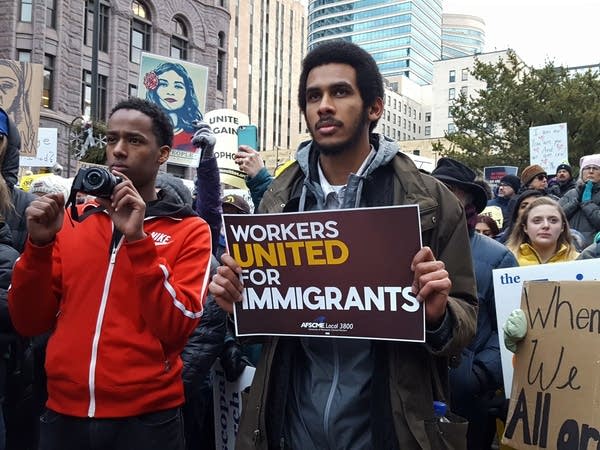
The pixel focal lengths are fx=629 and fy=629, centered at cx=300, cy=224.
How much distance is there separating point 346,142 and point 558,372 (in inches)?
47.7

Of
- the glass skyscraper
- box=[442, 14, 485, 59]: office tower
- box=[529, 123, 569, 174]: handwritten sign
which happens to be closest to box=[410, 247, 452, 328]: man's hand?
box=[529, 123, 569, 174]: handwritten sign

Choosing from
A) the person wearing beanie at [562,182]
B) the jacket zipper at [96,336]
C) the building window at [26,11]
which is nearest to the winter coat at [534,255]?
the jacket zipper at [96,336]

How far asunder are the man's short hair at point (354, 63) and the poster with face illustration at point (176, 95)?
3618mm

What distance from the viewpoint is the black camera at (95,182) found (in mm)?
2023

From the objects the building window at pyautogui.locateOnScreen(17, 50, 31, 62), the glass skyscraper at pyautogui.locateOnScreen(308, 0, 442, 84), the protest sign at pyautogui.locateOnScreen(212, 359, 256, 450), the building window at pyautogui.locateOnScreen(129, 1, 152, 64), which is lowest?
the protest sign at pyautogui.locateOnScreen(212, 359, 256, 450)

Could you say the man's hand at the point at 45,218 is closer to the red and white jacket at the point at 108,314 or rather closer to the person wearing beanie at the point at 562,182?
the red and white jacket at the point at 108,314

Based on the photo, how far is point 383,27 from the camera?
138000 mm

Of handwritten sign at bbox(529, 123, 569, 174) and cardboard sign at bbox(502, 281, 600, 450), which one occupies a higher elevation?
handwritten sign at bbox(529, 123, 569, 174)

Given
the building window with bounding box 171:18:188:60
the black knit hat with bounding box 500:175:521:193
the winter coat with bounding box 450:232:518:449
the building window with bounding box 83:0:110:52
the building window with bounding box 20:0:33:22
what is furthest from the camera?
the building window with bounding box 171:18:188:60

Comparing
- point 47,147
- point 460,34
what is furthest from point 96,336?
point 460,34

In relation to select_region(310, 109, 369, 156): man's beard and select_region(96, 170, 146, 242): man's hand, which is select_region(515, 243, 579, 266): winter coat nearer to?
select_region(310, 109, 369, 156): man's beard

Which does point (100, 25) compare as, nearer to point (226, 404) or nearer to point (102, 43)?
point (102, 43)

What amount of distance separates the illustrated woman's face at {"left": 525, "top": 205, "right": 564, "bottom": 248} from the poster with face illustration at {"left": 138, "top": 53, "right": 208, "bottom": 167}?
9.65ft

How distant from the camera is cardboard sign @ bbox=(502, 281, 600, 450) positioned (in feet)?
7.41
